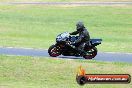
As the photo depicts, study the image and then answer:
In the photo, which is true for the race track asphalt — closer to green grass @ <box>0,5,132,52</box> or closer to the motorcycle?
the motorcycle

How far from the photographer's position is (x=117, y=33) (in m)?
36.6

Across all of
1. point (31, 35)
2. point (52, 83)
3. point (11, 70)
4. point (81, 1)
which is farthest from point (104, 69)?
point (81, 1)

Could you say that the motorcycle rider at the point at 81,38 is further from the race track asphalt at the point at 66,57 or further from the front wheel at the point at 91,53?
the race track asphalt at the point at 66,57

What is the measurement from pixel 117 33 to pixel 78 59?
13571 mm

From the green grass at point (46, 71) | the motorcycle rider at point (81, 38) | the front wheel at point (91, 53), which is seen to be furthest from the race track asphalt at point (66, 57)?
the green grass at point (46, 71)

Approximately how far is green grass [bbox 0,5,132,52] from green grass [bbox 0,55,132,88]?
16.6 feet

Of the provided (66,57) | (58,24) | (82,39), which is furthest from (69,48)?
(58,24)

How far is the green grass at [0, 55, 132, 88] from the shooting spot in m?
19.8

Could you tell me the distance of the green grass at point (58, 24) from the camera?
101ft

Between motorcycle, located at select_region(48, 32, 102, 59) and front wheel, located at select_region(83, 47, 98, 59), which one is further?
front wheel, located at select_region(83, 47, 98, 59)

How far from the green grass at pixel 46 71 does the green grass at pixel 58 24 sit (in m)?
5.07

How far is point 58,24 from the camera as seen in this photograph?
41625 mm

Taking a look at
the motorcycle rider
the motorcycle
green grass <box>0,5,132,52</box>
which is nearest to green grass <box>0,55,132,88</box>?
the motorcycle

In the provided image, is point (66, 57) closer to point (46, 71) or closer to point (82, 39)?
point (82, 39)
